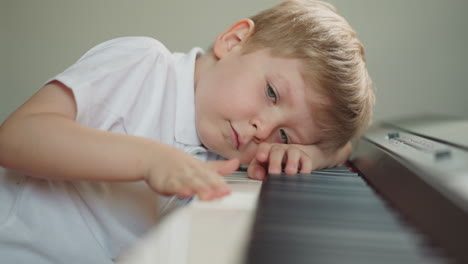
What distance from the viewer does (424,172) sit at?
1.57ft

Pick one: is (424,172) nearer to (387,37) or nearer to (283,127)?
(283,127)

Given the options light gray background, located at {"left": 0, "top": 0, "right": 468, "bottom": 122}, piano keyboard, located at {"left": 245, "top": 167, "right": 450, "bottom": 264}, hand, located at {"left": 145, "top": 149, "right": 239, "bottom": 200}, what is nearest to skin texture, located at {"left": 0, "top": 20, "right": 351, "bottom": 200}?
hand, located at {"left": 145, "top": 149, "right": 239, "bottom": 200}

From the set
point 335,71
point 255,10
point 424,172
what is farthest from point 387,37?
point 424,172

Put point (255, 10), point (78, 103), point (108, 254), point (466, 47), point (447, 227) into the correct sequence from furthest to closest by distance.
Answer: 1. point (255, 10)
2. point (466, 47)
3. point (108, 254)
4. point (78, 103)
5. point (447, 227)

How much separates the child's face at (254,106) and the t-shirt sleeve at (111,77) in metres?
0.14

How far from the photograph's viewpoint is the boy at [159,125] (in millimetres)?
578

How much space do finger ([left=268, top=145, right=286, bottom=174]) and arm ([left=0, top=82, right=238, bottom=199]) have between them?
0.23m

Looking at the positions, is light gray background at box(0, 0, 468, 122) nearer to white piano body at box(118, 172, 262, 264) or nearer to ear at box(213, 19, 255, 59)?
ear at box(213, 19, 255, 59)

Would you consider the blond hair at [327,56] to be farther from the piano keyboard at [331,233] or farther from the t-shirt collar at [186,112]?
the piano keyboard at [331,233]

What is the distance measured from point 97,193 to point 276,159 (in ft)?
1.12

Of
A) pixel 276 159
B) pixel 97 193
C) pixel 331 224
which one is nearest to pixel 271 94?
pixel 276 159

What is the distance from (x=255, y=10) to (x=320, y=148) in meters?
0.66

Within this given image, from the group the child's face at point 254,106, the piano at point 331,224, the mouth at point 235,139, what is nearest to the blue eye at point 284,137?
the child's face at point 254,106

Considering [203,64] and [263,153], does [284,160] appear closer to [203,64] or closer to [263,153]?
[263,153]
